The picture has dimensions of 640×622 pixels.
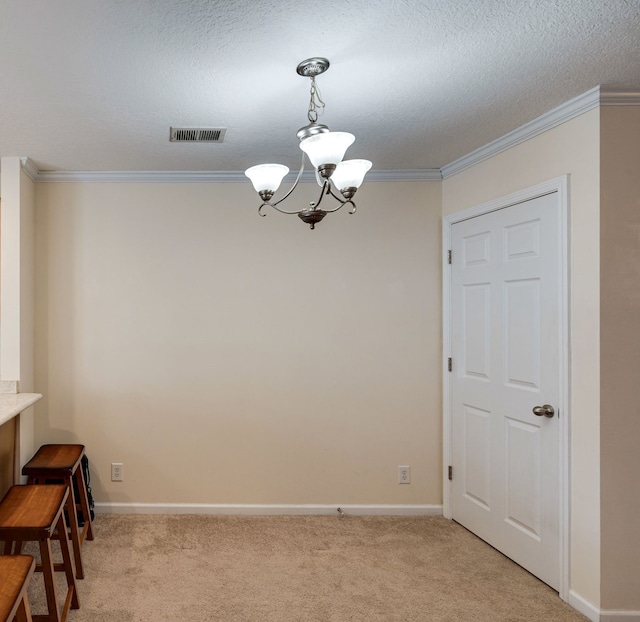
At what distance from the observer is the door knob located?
2386 millimetres

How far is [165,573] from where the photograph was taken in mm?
2527

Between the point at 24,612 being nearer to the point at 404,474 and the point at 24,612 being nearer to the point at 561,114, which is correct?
the point at 404,474

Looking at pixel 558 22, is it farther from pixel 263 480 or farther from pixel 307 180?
pixel 263 480

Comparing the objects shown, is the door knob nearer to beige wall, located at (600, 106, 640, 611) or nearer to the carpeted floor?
beige wall, located at (600, 106, 640, 611)

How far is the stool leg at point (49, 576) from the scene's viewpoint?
1873 mm

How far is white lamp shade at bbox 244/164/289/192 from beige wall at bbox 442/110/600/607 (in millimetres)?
1396

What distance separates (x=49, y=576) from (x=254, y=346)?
1759mm

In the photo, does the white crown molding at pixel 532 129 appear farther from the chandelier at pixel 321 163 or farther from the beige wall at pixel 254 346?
the chandelier at pixel 321 163

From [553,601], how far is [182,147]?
3109mm

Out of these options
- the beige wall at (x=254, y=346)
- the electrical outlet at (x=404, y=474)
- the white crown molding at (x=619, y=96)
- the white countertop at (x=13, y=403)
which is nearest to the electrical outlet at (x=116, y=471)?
the beige wall at (x=254, y=346)

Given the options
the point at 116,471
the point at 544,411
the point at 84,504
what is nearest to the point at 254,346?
the point at 116,471

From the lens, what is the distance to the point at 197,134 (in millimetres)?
2555

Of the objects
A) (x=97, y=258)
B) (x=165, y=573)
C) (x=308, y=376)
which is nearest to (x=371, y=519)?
(x=308, y=376)

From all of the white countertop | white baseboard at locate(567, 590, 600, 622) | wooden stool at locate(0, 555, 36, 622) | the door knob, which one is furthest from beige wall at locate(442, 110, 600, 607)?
the white countertop
